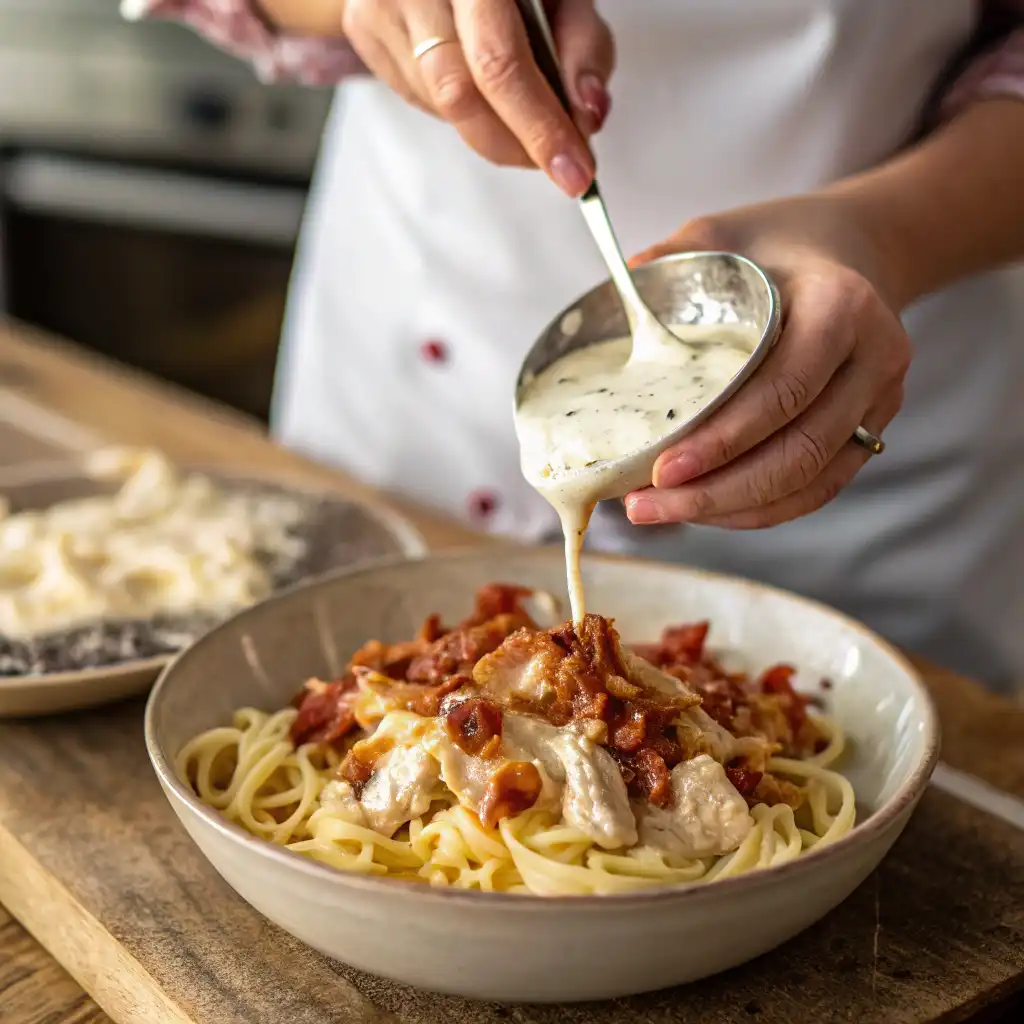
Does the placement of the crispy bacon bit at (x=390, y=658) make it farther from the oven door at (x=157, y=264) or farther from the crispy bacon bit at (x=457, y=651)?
the oven door at (x=157, y=264)

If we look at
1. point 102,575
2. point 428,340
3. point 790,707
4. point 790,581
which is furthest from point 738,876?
point 428,340

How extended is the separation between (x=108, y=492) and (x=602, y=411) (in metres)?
1.27

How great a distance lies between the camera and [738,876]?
1.13 metres

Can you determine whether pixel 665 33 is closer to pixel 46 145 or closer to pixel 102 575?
pixel 102 575

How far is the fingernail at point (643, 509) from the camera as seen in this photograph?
138 centimetres

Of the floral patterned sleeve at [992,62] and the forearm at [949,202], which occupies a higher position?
the floral patterned sleeve at [992,62]

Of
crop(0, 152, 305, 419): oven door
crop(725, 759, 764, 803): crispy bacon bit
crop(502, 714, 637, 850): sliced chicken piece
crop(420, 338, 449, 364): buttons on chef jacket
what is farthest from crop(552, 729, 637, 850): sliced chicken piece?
crop(0, 152, 305, 419): oven door

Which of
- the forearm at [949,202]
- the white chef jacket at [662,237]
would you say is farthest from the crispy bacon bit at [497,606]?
the white chef jacket at [662,237]

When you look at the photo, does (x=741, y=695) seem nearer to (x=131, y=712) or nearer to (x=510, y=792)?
(x=510, y=792)

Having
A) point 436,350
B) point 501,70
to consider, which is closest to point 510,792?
point 501,70

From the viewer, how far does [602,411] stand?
149 cm

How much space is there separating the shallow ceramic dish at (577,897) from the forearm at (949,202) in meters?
0.49

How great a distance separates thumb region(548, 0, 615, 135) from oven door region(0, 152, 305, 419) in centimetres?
266

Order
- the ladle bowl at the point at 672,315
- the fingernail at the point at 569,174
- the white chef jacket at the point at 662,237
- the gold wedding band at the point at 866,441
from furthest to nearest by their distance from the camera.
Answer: the white chef jacket at the point at 662,237 → the fingernail at the point at 569,174 → the gold wedding band at the point at 866,441 → the ladle bowl at the point at 672,315
